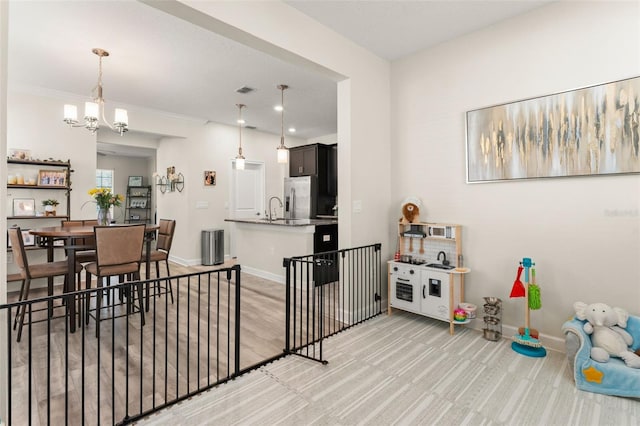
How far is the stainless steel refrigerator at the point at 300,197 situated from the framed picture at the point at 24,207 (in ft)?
14.2

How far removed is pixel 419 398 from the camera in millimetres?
1982

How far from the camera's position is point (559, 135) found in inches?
102

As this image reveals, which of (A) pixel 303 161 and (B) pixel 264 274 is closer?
(B) pixel 264 274

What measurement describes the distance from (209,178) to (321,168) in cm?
230

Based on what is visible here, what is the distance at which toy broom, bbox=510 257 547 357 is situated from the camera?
254cm

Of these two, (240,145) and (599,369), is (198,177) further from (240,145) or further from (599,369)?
(599,369)

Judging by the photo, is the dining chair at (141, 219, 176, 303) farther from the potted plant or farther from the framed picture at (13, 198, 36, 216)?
the framed picture at (13, 198, 36, 216)

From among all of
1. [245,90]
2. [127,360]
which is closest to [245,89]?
[245,90]

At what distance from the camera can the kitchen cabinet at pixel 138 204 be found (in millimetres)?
9242

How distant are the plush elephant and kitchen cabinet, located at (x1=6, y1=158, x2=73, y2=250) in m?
5.92

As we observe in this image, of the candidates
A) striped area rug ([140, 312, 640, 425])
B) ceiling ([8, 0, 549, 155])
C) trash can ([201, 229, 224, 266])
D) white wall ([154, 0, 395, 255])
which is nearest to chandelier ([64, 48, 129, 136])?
ceiling ([8, 0, 549, 155])

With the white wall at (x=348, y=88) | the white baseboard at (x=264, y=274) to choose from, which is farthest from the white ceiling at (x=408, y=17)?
the white baseboard at (x=264, y=274)

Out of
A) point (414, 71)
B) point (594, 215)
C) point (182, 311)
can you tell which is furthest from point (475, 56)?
point (182, 311)

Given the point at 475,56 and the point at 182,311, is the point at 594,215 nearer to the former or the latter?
the point at 475,56
